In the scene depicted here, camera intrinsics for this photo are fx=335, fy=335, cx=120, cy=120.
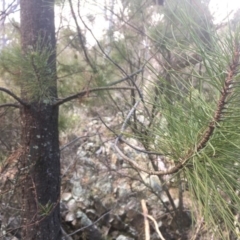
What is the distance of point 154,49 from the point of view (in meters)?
2.31

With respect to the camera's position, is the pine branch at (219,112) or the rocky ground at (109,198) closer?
the pine branch at (219,112)

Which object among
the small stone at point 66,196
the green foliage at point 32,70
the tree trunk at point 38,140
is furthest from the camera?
the small stone at point 66,196

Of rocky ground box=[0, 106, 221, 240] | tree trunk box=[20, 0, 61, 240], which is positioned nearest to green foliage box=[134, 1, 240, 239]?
tree trunk box=[20, 0, 61, 240]

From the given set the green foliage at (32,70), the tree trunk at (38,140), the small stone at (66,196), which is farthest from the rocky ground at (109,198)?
the green foliage at (32,70)

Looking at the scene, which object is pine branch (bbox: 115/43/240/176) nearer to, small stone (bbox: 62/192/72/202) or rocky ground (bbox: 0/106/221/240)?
rocky ground (bbox: 0/106/221/240)

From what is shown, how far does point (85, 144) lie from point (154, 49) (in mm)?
1998

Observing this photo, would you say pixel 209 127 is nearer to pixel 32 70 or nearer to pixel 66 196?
pixel 32 70

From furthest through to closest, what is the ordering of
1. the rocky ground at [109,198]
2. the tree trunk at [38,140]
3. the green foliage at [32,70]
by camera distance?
the rocky ground at [109,198], the tree trunk at [38,140], the green foliage at [32,70]

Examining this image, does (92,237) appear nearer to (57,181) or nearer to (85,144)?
(85,144)

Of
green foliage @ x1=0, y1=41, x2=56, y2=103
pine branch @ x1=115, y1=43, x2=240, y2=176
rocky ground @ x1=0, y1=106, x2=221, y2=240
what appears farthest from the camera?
rocky ground @ x1=0, y1=106, x2=221, y2=240

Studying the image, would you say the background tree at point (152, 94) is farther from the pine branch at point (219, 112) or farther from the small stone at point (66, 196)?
the small stone at point (66, 196)

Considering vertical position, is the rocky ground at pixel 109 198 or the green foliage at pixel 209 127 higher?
the green foliage at pixel 209 127

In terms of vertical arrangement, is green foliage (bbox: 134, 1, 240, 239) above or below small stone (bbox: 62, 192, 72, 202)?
A: above

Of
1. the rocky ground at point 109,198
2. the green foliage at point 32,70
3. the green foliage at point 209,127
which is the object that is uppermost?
the green foliage at point 32,70
